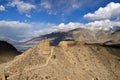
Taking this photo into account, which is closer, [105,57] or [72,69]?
[72,69]

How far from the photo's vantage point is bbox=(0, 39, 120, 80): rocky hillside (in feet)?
229

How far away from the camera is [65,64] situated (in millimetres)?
76375

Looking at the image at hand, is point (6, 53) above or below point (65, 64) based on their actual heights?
above

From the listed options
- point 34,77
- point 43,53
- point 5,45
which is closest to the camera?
point 34,77

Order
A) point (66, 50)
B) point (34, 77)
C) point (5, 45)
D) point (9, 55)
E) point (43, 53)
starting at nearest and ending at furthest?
point (34, 77) < point (43, 53) < point (66, 50) < point (9, 55) < point (5, 45)

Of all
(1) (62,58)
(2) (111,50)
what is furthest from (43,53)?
(2) (111,50)

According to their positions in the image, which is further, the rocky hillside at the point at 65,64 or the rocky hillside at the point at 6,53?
the rocky hillside at the point at 6,53

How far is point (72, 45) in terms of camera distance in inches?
3447

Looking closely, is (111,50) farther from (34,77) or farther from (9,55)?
(9,55)

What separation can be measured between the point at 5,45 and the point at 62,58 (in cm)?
11824

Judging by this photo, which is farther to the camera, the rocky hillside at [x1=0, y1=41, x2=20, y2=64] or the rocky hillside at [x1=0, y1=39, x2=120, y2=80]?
the rocky hillside at [x1=0, y1=41, x2=20, y2=64]

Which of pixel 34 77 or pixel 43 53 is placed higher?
pixel 43 53

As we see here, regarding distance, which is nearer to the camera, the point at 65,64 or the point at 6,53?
the point at 65,64

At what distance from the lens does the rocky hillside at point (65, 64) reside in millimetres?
69938
